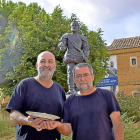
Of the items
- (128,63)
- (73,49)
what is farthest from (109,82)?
(73,49)

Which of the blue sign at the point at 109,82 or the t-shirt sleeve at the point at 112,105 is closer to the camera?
the t-shirt sleeve at the point at 112,105

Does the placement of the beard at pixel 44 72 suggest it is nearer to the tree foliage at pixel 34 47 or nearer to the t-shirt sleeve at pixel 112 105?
the t-shirt sleeve at pixel 112 105

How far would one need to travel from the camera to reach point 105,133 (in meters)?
2.24

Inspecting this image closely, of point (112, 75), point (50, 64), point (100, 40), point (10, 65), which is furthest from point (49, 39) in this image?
point (112, 75)

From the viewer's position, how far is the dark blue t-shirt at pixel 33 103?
2527 mm

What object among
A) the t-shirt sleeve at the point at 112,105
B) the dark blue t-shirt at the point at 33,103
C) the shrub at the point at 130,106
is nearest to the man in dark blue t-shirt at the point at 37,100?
the dark blue t-shirt at the point at 33,103

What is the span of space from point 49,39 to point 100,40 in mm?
4063

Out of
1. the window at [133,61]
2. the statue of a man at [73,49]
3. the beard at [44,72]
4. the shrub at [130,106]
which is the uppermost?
the window at [133,61]

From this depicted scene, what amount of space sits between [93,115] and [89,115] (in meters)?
0.04

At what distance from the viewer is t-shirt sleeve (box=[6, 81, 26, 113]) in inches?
97.3

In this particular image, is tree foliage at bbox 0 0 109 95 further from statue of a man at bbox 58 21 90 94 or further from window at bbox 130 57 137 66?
window at bbox 130 57 137 66

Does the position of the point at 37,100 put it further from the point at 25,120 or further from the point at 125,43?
the point at 125,43

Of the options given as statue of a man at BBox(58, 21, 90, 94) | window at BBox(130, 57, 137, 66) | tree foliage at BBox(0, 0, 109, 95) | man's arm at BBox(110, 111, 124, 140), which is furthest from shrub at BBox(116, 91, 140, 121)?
window at BBox(130, 57, 137, 66)

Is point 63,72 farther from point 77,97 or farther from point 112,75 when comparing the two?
point 112,75
